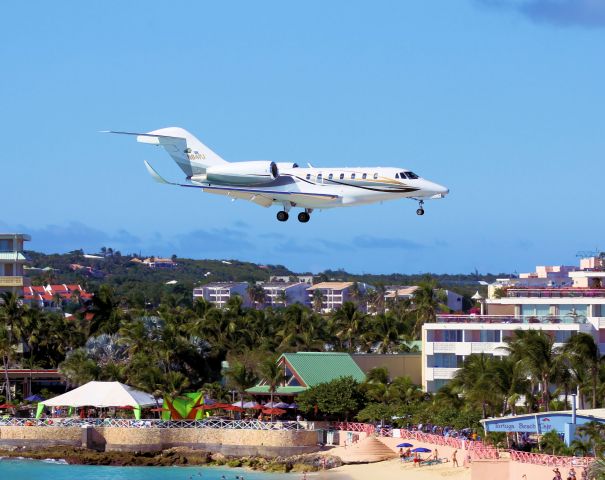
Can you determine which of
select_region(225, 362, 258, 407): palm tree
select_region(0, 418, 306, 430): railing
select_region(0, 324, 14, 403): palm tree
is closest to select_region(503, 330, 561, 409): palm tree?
select_region(0, 418, 306, 430): railing

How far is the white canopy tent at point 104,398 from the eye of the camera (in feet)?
257

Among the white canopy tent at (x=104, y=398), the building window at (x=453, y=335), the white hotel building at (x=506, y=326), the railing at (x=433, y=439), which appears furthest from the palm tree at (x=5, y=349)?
the railing at (x=433, y=439)

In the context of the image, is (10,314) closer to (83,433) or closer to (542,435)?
(83,433)

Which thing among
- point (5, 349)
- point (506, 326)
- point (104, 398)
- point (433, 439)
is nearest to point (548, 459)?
point (433, 439)

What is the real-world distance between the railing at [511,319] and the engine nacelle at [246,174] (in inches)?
1102

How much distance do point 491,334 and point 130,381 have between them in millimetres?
23335

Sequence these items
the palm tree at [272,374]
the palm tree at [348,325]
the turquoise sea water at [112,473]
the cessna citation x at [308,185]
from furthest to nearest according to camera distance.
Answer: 1. the palm tree at [348,325]
2. the palm tree at [272,374]
3. the turquoise sea water at [112,473]
4. the cessna citation x at [308,185]

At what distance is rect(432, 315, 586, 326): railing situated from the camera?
8000 cm

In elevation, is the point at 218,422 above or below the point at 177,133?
below

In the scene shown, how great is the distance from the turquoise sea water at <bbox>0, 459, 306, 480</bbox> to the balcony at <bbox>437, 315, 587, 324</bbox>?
17233mm

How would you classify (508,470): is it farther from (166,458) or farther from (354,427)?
(166,458)

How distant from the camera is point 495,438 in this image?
60.3m

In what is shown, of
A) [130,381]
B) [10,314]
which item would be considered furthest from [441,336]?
[10,314]

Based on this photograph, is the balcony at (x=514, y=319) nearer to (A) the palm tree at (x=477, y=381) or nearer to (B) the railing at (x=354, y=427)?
(A) the palm tree at (x=477, y=381)
